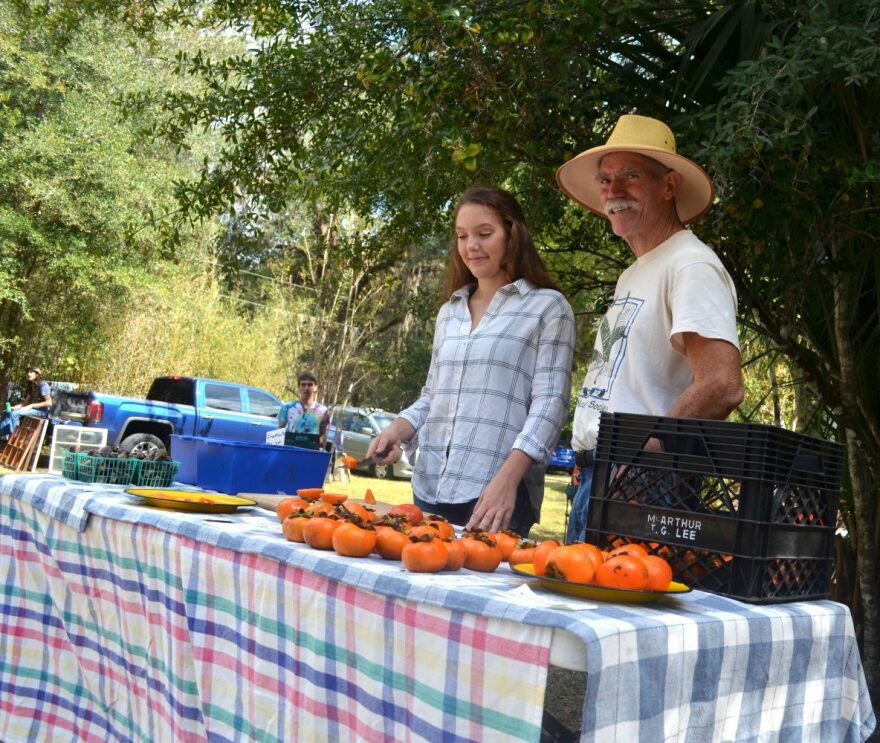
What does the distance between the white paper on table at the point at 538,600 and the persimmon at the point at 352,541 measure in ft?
1.22

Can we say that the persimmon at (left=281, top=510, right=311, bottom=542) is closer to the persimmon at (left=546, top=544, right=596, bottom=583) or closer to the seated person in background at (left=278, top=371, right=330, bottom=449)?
the persimmon at (left=546, top=544, right=596, bottom=583)

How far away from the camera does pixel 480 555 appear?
81.1 inches

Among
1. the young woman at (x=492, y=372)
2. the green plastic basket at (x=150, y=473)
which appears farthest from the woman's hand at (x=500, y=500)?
the green plastic basket at (x=150, y=473)

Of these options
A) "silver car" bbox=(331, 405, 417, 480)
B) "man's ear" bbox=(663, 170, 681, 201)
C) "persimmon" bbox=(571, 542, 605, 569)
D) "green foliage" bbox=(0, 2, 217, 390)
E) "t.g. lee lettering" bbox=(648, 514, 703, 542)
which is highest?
"green foliage" bbox=(0, 2, 217, 390)

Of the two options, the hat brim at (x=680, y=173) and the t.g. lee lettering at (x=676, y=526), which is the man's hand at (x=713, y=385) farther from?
the hat brim at (x=680, y=173)

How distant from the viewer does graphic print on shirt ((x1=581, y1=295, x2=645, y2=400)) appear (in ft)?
8.34

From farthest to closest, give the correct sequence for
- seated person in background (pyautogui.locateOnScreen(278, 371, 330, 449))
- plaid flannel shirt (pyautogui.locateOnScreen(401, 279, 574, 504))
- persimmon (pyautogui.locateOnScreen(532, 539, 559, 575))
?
seated person in background (pyautogui.locateOnScreen(278, 371, 330, 449)) → plaid flannel shirt (pyautogui.locateOnScreen(401, 279, 574, 504)) → persimmon (pyautogui.locateOnScreen(532, 539, 559, 575))

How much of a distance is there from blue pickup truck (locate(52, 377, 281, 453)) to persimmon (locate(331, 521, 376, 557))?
12.4 m

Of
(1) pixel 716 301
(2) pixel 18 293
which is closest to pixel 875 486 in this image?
(1) pixel 716 301

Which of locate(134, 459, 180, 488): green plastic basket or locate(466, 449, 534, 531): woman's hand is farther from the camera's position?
locate(134, 459, 180, 488): green plastic basket

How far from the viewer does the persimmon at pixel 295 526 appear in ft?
7.14

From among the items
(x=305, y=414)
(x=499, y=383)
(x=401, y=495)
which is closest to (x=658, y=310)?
(x=499, y=383)

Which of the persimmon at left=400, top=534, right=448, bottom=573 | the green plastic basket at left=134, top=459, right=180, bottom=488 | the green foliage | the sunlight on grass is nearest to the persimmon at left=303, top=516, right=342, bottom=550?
the persimmon at left=400, top=534, right=448, bottom=573

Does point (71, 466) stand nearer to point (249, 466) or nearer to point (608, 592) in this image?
point (249, 466)
